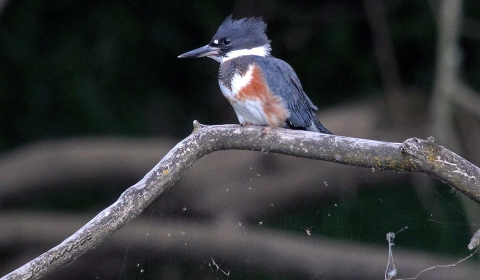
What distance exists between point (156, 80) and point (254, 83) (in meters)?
1.77

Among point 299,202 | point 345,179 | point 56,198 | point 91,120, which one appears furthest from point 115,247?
point 345,179

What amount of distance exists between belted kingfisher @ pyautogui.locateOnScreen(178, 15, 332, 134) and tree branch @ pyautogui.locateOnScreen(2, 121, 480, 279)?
386 mm

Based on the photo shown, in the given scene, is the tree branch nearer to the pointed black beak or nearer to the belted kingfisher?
the belted kingfisher

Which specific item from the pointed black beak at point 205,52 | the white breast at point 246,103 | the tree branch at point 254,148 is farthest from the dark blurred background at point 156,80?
the tree branch at point 254,148

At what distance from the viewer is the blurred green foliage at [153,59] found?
3.53 metres

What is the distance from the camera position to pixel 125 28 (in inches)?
140

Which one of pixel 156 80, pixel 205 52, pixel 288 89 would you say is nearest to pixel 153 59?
pixel 156 80

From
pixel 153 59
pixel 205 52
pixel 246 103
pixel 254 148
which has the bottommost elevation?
pixel 254 148

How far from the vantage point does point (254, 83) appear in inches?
82.9

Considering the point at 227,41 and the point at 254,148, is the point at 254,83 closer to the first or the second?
the point at 227,41

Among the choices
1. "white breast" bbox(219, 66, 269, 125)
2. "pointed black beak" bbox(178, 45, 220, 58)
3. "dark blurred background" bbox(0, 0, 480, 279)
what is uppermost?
"dark blurred background" bbox(0, 0, 480, 279)

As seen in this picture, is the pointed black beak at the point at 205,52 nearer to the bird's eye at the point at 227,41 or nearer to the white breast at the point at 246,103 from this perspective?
the bird's eye at the point at 227,41

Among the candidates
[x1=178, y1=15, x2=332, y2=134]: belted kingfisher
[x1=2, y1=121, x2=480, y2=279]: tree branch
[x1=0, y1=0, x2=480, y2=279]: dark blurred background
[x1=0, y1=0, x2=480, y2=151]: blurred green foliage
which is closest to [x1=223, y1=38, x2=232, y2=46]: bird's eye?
[x1=178, y1=15, x2=332, y2=134]: belted kingfisher

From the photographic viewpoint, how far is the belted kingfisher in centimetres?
209
